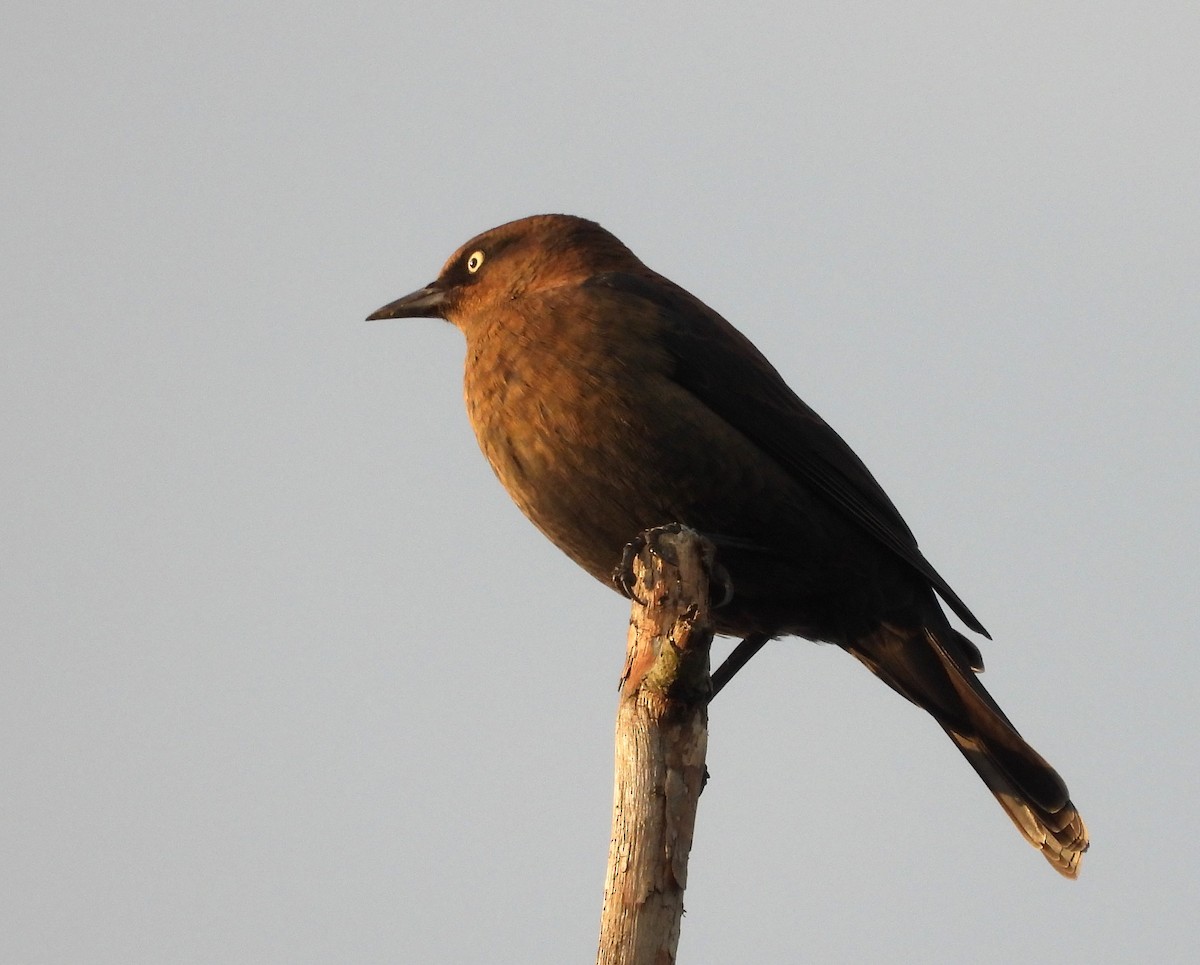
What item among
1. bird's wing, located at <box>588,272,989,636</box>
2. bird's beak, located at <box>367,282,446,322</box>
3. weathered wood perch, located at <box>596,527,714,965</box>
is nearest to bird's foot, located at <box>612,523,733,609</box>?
weathered wood perch, located at <box>596,527,714,965</box>

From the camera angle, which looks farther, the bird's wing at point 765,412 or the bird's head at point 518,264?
the bird's head at point 518,264

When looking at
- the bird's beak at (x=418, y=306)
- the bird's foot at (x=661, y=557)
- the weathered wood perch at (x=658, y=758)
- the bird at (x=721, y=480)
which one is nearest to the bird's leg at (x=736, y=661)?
the bird at (x=721, y=480)

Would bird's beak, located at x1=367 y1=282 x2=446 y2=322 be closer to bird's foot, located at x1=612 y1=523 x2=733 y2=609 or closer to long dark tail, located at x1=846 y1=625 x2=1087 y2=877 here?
bird's foot, located at x1=612 y1=523 x2=733 y2=609

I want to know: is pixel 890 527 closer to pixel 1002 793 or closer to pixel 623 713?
pixel 1002 793

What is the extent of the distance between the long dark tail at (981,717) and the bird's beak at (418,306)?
7.05ft

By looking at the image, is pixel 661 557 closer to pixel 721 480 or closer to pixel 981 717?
pixel 721 480

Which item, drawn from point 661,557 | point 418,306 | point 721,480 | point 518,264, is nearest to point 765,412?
point 721,480

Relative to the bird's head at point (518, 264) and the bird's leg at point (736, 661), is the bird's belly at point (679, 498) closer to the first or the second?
the bird's leg at point (736, 661)

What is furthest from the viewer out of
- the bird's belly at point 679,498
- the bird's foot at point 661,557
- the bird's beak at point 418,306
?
the bird's beak at point 418,306

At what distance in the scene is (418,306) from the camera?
6.47 m

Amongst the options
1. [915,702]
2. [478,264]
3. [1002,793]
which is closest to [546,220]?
[478,264]

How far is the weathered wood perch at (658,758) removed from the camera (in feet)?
12.0

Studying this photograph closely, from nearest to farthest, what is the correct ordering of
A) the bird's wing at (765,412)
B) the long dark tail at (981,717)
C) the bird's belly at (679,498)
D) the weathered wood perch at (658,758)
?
the weathered wood perch at (658,758)
the bird's belly at (679,498)
the bird's wing at (765,412)
the long dark tail at (981,717)

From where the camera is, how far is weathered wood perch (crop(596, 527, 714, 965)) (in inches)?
144
